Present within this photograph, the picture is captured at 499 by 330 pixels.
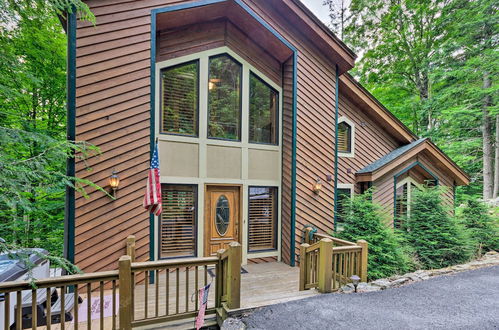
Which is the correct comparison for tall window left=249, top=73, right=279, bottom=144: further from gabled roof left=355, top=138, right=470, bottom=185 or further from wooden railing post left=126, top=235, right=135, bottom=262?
wooden railing post left=126, top=235, right=135, bottom=262

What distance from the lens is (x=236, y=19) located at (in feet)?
19.3

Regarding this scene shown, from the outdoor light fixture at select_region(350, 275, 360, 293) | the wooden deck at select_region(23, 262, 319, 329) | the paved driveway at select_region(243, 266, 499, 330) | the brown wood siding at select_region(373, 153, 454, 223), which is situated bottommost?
the wooden deck at select_region(23, 262, 319, 329)

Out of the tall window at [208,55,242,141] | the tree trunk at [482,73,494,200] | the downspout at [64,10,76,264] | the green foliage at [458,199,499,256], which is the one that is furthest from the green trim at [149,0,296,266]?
the tree trunk at [482,73,494,200]

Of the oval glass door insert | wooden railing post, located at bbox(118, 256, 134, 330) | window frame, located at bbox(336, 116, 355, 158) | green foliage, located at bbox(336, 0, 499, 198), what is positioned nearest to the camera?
wooden railing post, located at bbox(118, 256, 134, 330)

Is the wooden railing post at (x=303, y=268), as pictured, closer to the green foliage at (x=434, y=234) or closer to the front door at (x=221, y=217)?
the front door at (x=221, y=217)

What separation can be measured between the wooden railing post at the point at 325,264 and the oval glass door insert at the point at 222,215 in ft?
8.40

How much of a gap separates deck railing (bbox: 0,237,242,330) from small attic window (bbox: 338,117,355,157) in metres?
5.55

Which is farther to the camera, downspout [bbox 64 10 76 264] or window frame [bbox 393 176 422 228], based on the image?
window frame [bbox 393 176 422 228]

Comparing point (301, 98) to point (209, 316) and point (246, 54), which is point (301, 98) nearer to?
point (246, 54)

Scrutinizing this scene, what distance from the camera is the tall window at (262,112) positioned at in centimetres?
627

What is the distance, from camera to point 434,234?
6.25 meters

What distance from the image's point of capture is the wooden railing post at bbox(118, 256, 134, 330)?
2.85 meters

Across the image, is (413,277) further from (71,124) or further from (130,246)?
(71,124)

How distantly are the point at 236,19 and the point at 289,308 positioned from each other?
629 cm
